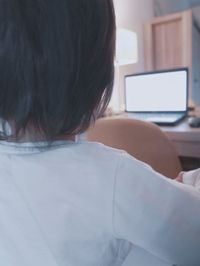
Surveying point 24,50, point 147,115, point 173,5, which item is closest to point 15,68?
point 24,50

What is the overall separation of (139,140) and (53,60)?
0.58m

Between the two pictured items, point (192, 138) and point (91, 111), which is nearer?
point (91, 111)

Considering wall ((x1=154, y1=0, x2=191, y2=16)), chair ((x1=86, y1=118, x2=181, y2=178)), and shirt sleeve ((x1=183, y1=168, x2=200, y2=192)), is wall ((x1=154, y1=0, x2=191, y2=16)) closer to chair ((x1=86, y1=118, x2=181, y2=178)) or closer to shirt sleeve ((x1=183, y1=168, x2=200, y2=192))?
chair ((x1=86, y1=118, x2=181, y2=178))

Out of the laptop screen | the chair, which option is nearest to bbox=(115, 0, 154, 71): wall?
the laptop screen

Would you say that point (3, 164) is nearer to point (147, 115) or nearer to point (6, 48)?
point (6, 48)

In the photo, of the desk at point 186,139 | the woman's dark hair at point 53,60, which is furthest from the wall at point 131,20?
the woman's dark hair at point 53,60

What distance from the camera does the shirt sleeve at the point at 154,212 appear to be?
13.3 inches

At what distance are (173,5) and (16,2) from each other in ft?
10.9

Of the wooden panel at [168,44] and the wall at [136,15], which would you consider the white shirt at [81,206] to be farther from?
the wooden panel at [168,44]

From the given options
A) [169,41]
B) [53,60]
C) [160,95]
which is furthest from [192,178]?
[169,41]

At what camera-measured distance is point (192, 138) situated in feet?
3.33

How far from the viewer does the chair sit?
88cm

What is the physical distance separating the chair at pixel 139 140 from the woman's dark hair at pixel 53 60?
49 cm

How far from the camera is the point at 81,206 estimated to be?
34 centimetres
